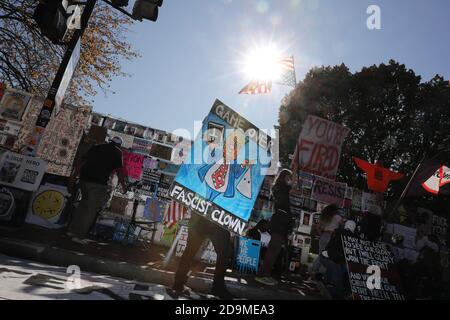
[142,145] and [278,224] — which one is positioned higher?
[142,145]

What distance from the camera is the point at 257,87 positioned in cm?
813

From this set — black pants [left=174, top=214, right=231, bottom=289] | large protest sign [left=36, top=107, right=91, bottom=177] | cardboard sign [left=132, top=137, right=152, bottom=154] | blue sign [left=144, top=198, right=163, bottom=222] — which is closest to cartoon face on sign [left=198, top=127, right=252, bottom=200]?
black pants [left=174, top=214, right=231, bottom=289]

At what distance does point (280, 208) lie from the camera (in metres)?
5.75

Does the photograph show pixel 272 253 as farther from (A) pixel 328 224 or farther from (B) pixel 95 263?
(B) pixel 95 263

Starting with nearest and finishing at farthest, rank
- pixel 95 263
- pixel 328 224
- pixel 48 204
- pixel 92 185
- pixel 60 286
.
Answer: pixel 60 286, pixel 95 263, pixel 92 185, pixel 48 204, pixel 328 224

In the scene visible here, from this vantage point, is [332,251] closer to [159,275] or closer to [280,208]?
[280,208]

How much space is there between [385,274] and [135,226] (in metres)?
5.17

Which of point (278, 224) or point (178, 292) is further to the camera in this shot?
point (278, 224)

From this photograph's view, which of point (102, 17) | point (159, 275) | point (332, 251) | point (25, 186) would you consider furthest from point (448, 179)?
point (102, 17)

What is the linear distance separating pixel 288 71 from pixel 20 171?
6.26 m

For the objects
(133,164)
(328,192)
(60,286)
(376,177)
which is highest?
(376,177)

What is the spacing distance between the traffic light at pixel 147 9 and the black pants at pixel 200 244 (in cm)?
340

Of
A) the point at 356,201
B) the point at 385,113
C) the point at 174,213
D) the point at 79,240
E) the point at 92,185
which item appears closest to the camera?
the point at 79,240

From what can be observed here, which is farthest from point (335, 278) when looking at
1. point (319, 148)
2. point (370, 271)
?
point (319, 148)
